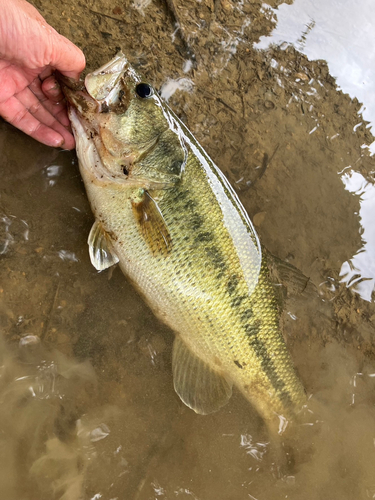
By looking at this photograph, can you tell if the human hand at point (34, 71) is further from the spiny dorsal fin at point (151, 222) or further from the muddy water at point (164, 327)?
→ the spiny dorsal fin at point (151, 222)

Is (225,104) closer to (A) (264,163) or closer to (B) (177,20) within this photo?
(A) (264,163)

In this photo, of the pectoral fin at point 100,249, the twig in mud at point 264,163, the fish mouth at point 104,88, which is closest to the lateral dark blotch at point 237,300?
the pectoral fin at point 100,249

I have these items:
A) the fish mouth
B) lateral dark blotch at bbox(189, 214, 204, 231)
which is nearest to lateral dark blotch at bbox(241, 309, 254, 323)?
lateral dark blotch at bbox(189, 214, 204, 231)

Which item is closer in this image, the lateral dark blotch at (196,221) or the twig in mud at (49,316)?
the lateral dark blotch at (196,221)

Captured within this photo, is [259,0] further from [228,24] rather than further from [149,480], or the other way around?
[149,480]

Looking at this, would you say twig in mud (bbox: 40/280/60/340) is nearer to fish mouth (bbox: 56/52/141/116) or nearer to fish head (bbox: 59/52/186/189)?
fish head (bbox: 59/52/186/189)

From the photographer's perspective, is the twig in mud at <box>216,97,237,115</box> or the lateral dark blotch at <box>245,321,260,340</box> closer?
the lateral dark blotch at <box>245,321,260,340</box>
